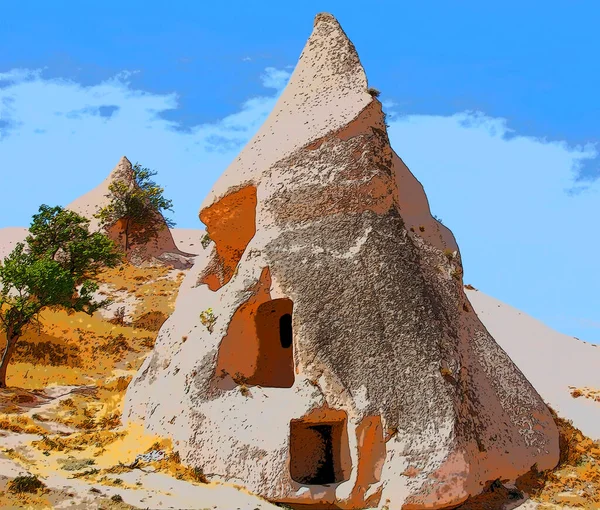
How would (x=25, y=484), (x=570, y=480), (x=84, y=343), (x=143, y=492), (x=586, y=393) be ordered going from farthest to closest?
1. (x=84, y=343)
2. (x=586, y=393)
3. (x=570, y=480)
4. (x=143, y=492)
5. (x=25, y=484)

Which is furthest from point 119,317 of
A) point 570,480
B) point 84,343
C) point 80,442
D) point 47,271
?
point 570,480

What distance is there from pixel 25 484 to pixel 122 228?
1425 inches

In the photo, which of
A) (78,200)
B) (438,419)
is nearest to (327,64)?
(438,419)

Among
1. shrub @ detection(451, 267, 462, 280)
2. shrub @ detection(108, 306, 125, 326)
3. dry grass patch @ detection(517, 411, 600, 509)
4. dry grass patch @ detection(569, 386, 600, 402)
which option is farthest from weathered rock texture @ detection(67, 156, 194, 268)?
dry grass patch @ detection(517, 411, 600, 509)

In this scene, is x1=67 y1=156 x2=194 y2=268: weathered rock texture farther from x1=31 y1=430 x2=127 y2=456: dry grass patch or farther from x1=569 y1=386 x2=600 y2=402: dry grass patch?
x1=31 y1=430 x2=127 y2=456: dry grass patch

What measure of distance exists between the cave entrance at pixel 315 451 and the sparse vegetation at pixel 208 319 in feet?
9.98

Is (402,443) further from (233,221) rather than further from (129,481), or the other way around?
(233,221)

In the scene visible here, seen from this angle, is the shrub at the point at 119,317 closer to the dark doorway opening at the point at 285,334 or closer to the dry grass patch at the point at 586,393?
the dark doorway opening at the point at 285,334

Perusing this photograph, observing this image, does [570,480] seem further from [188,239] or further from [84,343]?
[188,239]

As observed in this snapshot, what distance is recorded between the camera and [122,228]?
1865 inches

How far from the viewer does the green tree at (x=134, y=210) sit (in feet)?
152

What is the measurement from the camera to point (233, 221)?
18562 mm

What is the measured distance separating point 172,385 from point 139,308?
68.3 ft

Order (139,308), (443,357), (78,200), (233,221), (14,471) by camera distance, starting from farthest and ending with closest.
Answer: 1. (78,200)
2. (139,308)
3. (233,221)
4. (443,357)
5. (14,471)
